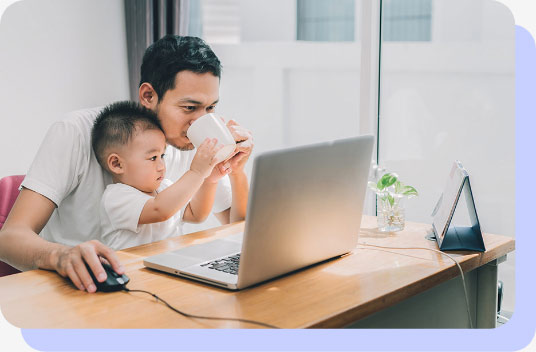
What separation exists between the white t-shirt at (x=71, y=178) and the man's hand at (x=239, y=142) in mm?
343

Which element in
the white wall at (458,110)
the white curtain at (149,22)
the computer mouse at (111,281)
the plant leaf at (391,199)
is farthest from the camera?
the white curtain at (149,22)

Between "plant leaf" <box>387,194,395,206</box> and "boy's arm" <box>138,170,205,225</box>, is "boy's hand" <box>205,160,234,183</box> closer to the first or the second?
"boy's arm" <box>138,170,205,225</box>

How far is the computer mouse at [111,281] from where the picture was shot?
44.1 inches

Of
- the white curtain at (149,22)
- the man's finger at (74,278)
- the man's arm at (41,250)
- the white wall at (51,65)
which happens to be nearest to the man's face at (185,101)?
the man's arm at (41,250)

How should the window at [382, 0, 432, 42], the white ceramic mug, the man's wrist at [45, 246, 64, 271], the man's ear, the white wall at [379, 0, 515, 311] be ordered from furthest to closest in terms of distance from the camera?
the window at [382, 0, 432, 42]
the white wall at [379, 0, 515, 311]
the man's ear
the white ceramic mug
the man's wrist at [45, 246, 64, 271]

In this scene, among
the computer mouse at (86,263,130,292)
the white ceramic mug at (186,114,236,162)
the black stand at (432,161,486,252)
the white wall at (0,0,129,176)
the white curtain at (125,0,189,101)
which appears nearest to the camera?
the computer mouse at (86,263,130,292)

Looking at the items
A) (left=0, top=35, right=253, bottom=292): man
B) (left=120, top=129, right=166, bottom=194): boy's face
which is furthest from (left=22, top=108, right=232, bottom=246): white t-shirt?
(left=120, top=129, right=166, bottom=194): boy's face

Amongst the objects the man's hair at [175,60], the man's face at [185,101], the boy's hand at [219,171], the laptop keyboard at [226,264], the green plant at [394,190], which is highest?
the man's hair at [175,60]

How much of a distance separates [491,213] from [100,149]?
144 cm

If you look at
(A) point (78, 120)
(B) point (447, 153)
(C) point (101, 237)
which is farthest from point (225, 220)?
(B) point (447, 153)

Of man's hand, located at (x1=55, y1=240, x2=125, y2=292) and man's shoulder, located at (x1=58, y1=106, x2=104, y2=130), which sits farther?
man's shoulder, located at (x1=58, y1=106, x2=104, y2=130)

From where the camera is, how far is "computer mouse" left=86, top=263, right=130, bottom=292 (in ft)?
3.67

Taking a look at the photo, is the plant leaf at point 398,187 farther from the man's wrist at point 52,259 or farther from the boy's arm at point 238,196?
the man's wrist at point 52,259

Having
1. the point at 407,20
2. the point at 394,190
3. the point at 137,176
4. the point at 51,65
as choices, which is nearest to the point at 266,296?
the point at 137,176
